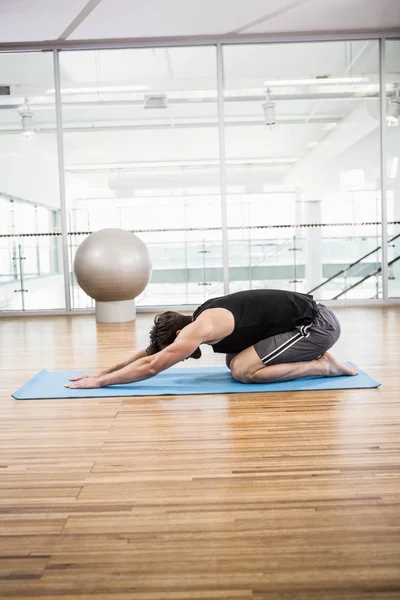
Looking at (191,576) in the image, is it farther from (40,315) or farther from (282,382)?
(40,315)

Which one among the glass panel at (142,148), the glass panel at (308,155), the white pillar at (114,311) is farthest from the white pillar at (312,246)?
the white pillar at (114,311)

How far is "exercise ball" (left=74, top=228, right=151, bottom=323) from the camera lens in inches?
223

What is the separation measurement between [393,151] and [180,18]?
277 cm

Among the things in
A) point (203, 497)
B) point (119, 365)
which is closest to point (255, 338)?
point (119, 365)

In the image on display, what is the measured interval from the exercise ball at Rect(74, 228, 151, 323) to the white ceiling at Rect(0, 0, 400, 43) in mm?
2086

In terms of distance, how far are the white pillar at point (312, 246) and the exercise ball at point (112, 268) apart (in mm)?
2133

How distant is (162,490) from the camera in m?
1.73

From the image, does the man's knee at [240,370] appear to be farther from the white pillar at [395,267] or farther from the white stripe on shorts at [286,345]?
the white pillar at [395,267]

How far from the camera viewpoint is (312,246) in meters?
7.10

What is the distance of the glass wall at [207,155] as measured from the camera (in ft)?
22.4

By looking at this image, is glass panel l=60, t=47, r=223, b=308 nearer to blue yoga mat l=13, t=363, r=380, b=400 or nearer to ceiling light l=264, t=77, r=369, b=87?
ceiling light l=264, t=77, r=369, b=87

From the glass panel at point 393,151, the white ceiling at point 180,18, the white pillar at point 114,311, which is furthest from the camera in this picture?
the glass panel at point 393,151

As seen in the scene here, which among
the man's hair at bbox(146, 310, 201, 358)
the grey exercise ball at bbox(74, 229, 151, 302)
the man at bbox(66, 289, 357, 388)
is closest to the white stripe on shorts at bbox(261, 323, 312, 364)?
the man at bbox(66, 289, 357, 388)

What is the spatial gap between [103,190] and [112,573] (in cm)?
599
